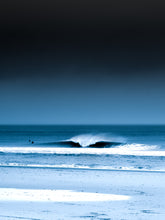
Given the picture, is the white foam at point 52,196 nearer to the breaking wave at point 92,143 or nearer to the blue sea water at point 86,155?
the blue sea water at point 86,155

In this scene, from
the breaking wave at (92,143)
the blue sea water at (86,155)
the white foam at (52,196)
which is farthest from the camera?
the breaking wave at (92,143)

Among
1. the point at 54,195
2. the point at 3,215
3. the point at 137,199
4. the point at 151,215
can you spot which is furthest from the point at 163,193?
the point at 3,215

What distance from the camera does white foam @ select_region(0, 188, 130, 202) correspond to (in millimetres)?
8195

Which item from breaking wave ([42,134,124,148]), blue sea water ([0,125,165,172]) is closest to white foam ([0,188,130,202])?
blue sea water ([0,125,165,172])

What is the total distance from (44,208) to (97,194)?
209 cm

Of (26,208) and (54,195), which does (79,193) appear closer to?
(54,195)

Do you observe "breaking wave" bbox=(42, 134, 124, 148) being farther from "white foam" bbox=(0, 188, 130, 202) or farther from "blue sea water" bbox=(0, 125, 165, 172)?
"white foam" bbox=(0, 188, 130, 202)

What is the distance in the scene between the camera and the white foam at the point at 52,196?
8195 mm

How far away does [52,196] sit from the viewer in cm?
855

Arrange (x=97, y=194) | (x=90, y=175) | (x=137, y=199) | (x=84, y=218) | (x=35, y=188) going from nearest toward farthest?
(x=84, y=218), (x=137, y=199), (x=97, y=194), (x=35, y=188), (x=90, y=175)

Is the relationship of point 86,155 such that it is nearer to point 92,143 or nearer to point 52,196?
point 52,196

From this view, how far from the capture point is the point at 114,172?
518 inches

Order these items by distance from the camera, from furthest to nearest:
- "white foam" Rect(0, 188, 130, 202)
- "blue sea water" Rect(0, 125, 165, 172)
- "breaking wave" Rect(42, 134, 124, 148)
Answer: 1. "breaking wave" Rect(42, 134, 124, 148)
2. "blue sea water" Rect(0, 125, 165, 172)
3. "white foam" Rect(0, 188, 130, 202)

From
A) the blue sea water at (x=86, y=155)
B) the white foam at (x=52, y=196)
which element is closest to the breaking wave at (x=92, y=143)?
the blue sea water at (x=86, y=155)
